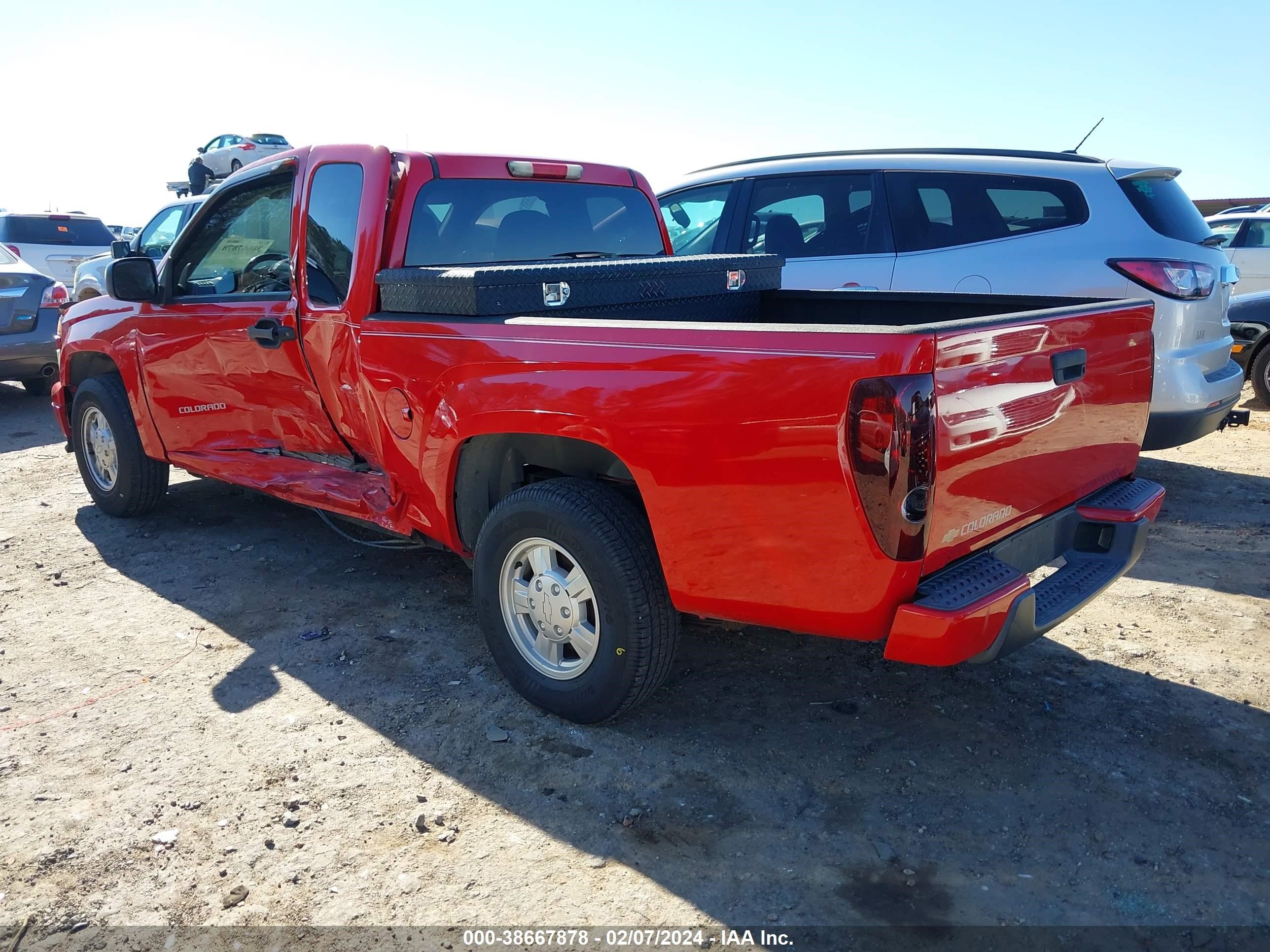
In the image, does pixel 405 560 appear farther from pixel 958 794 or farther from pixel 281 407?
pixel 958 794

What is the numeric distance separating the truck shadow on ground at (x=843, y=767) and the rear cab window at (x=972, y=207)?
110 inches

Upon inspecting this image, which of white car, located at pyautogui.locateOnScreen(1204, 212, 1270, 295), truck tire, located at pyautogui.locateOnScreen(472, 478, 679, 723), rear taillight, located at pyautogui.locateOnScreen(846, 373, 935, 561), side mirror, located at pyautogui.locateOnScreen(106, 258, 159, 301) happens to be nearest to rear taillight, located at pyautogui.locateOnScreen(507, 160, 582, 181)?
truck tire, located at pyautogui.locateOnScreen(472, 478, 679, 723)

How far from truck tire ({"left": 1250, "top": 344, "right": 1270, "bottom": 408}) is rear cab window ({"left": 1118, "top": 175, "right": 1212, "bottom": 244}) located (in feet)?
13.5

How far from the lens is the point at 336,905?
2.53 m

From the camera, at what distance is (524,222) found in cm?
429

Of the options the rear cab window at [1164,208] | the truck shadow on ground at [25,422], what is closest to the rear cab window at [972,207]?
the rear cab window at [1164,208]

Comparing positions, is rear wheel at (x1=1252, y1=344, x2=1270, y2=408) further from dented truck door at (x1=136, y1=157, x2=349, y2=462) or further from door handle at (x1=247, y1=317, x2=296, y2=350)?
door handle at (x1=247, y1=317, x2=296, y2=350)

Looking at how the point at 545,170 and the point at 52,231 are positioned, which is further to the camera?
the point at 52,231

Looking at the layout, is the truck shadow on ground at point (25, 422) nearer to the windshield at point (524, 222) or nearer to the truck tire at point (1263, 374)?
the windshield at point (524, 222)

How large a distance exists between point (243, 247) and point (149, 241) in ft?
30.8

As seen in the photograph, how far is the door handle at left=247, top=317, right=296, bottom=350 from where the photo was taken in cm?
419

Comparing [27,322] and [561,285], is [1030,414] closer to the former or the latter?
[561,285]

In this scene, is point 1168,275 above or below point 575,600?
above

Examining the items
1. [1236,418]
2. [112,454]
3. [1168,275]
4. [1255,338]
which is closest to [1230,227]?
[1255,338]
